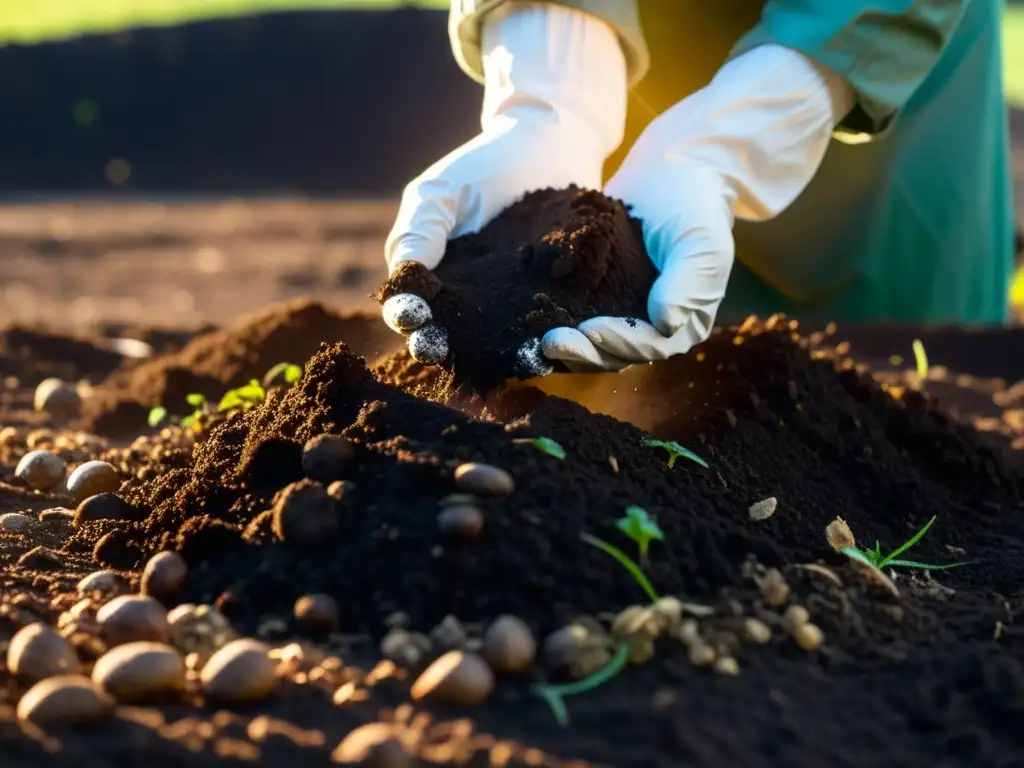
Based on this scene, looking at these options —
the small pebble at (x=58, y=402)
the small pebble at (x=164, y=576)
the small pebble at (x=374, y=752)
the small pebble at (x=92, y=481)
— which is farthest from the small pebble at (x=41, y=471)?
the small pebble at (x=374, y=752)

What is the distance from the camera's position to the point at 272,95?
14672 mm

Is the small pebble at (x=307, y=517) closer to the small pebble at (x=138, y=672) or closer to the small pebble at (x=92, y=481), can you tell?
the small pebble at (x=138, y=672)

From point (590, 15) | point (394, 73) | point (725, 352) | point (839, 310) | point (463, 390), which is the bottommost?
point (839, 310)

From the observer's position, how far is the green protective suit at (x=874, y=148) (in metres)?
2.77

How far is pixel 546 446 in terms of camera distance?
1840mm

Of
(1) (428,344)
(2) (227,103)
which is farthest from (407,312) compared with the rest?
(2) (227,103)

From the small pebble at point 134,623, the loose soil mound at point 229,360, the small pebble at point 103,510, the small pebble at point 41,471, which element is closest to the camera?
the small pebble at point 134,623

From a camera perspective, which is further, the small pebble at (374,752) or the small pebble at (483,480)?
the small pebble at (483,480)

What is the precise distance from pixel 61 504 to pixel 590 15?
1614 mm

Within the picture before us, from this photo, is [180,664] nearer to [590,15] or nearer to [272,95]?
[590,15]

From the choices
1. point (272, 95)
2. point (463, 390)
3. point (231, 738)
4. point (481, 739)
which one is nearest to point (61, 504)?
point (463, 390)

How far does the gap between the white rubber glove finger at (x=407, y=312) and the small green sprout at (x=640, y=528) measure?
58 cm

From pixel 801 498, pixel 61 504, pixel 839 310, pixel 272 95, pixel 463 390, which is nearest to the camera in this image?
pixel 463 390

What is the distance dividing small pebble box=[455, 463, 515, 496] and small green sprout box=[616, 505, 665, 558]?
181mm
